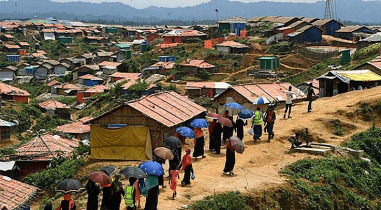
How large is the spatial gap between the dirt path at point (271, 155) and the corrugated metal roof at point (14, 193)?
2428 mm

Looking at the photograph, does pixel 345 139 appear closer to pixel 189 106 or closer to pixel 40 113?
pixel 189 106

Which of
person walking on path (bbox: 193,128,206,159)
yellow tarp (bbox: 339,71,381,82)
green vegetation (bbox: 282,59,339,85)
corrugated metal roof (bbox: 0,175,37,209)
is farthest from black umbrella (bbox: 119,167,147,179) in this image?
green vegetation (bbox: 282,59,339,85)

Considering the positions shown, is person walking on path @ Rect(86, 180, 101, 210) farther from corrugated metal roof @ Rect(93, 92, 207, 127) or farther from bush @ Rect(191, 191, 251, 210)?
corrugated metal roof @ Rect(93, 92, 207, 127)

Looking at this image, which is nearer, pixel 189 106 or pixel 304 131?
pixel 304 131

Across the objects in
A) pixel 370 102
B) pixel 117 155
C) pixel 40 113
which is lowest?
pixel 40 113

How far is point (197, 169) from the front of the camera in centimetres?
1513

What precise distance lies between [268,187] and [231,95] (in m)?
12.7

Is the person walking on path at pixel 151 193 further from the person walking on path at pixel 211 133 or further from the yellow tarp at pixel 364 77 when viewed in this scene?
the yellow tarp at pixel 364 77

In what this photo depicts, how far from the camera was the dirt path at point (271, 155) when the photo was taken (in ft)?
42.3

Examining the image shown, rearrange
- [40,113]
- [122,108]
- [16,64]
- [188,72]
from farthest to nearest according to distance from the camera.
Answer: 1. [16,64]
2. [188,72]
3. [40,113]
4. [122,108]

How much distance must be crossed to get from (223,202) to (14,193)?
6528mm

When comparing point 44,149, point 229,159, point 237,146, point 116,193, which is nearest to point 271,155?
point 229,159

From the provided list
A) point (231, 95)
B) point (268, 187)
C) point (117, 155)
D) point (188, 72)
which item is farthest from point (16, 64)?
point (268, 187)

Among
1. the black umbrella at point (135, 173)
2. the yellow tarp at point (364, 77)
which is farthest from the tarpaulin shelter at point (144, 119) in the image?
the yellow tarp at point (364, 77)
